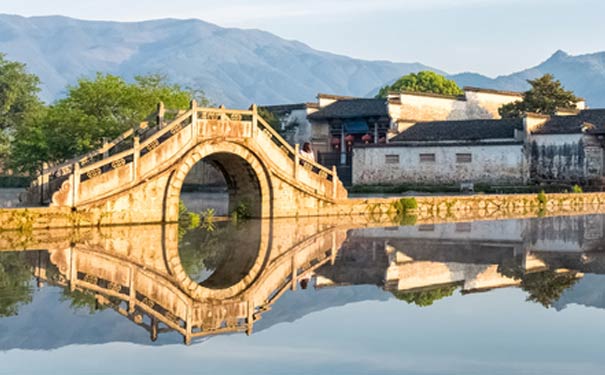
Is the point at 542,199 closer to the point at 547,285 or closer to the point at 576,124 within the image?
the point at 576,124

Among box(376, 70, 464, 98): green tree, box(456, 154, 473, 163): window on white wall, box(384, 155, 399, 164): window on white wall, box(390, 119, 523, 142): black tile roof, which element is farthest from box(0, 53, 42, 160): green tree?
box(456, 154, 473, 163): window on white wall

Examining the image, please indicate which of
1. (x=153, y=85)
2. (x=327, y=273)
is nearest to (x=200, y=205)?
(x=153, y=85)

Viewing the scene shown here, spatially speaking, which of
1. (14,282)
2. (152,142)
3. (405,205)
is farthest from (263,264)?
(405,205)

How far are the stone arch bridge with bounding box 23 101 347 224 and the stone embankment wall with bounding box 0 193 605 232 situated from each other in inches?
10.1

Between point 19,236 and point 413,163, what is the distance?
31.6m

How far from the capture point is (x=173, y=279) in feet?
46.6

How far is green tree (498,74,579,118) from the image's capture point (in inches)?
2333

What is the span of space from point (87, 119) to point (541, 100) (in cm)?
3226

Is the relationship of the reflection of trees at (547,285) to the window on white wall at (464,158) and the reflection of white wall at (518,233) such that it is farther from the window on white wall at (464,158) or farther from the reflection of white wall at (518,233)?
the window on white wall at (464,158)

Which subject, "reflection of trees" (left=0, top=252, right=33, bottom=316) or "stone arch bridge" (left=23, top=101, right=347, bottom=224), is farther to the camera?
"stone arch bridge" (left=23, top=101, right=347, bottom=224)

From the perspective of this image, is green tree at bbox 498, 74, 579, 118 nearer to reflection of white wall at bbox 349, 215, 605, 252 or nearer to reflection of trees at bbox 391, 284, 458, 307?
reflection of white wall at bbox 349, 215, 605, 252

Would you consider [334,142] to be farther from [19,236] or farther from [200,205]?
[19,236]

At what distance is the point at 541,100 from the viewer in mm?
59344

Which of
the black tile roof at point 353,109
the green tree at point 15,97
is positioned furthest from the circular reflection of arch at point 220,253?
the green tree at point 15,97
